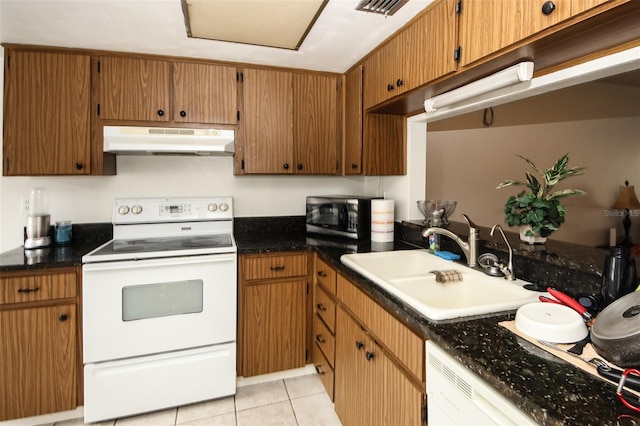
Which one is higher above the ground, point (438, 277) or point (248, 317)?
point (438, 277)

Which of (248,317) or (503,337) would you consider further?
(248,317)

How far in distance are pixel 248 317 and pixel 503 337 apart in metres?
1.61

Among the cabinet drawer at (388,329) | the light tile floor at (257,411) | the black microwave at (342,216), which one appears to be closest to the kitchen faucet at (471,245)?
the cabinet drawer at (388,329)

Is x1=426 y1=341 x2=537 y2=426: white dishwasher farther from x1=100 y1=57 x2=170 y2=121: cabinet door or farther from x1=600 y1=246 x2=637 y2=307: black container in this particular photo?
x1=100 y1=57 x2=170 y2=121: cabinet door

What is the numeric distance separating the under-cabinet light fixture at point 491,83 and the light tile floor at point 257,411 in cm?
184

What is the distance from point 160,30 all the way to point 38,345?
185cm

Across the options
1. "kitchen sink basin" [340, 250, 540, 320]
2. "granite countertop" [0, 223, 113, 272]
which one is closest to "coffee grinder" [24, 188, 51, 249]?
"granite countertop" [0, 223, 113, 272]

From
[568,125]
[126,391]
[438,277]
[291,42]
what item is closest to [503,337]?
[438,277]

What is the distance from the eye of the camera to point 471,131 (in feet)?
10.8

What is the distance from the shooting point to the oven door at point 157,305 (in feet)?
6.04

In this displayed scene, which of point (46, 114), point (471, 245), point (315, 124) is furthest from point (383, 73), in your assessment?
point (46, 114)

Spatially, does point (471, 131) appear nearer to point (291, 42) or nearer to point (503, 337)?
point (291, 42)

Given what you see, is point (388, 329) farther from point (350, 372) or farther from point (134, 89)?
point (134, 89)

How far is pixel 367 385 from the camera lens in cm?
143
